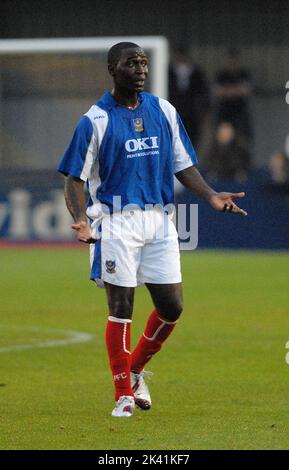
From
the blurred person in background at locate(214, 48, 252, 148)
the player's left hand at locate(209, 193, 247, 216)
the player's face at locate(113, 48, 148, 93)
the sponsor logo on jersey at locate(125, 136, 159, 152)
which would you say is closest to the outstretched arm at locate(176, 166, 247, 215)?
the player's left hand at locate(209, 193, 247, 216)

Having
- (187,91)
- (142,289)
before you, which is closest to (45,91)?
(187,91)

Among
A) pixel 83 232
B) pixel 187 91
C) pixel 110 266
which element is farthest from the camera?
pixel 187 91

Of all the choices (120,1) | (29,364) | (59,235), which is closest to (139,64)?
(29,364)

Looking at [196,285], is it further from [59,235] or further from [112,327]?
[112,327]

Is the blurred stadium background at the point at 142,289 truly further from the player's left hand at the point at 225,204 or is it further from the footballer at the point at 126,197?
the player's left hand at the point at 225,204

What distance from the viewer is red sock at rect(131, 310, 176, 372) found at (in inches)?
347

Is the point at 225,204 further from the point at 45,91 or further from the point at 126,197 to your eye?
the point at 45,91

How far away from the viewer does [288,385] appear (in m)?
9.57

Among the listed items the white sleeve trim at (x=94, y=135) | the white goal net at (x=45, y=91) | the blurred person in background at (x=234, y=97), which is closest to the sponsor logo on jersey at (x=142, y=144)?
the white sleeve trim at (x=94, y=135)

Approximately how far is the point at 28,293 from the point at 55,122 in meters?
8.29

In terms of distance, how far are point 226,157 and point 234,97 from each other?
1.72m

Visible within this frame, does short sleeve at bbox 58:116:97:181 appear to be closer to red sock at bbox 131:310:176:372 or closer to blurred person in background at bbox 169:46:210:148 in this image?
red sock at bbox 131:310:176:372

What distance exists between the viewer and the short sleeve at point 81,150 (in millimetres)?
8258

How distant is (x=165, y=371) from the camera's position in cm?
1047
